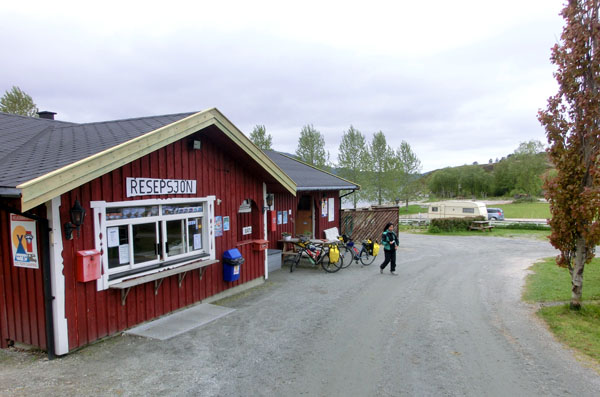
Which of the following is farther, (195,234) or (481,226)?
(481,226)

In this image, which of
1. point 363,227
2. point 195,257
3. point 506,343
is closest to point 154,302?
point 195,257

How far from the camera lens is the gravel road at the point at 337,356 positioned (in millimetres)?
4512

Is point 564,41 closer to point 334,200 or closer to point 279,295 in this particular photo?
point 279,295

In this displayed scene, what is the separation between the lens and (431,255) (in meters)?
15.7

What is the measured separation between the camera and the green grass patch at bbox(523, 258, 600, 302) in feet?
29.0

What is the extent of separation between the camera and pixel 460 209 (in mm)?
29219

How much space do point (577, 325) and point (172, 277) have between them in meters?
7.39

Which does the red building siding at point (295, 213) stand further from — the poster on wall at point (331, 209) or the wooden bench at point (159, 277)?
the wooden bench at point (159, 277)

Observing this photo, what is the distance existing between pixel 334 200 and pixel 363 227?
8.43 ft

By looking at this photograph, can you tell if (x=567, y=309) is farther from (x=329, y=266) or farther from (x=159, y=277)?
(x=159, y=277)

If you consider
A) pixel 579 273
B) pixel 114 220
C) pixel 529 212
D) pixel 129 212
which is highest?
pixel 129 212

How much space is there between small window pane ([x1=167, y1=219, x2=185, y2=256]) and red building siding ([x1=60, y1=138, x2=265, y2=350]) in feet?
1.78

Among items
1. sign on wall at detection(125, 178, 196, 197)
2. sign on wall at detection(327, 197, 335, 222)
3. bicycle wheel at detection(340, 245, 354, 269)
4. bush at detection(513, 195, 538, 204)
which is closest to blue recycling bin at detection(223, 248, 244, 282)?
sign on wall at detection(125, 178, 196, 197)

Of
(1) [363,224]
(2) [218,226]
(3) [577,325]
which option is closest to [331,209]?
(1) [363,224]
